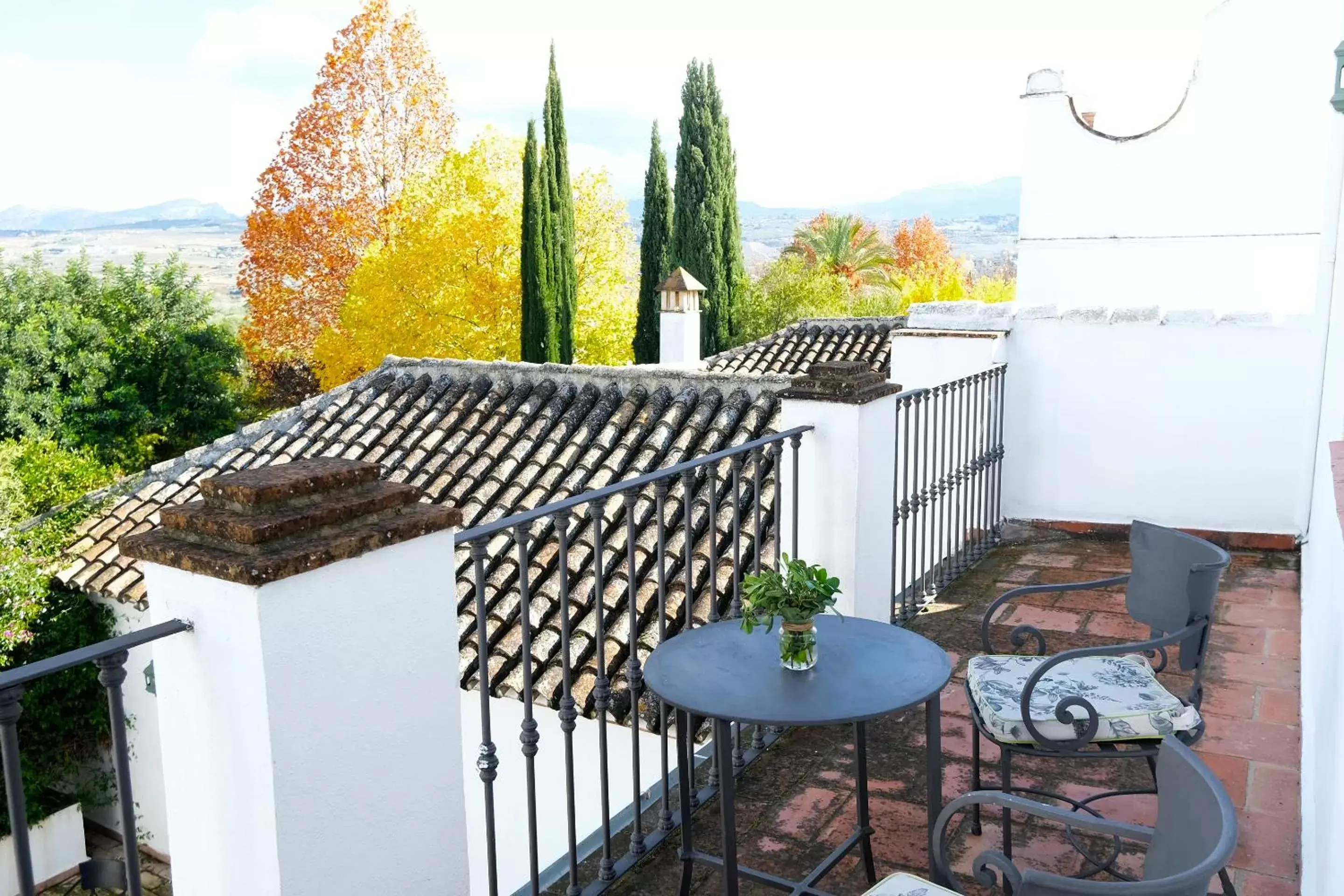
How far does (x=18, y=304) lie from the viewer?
20.3 m

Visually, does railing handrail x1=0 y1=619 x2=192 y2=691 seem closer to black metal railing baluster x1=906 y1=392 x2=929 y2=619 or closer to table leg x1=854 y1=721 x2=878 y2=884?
table leg x1=854 y1=721 x2=878 y2=884

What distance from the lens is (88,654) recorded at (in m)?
1.49

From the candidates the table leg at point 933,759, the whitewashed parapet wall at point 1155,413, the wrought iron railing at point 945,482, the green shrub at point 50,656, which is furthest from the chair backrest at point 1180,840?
the green shrub at point 50,656

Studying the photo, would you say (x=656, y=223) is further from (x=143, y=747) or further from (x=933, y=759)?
(x=933, y=759)

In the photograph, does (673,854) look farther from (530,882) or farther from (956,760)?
(956,760)

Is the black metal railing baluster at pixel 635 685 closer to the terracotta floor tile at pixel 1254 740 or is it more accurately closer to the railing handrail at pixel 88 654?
the railing handrail at pixel 88 654

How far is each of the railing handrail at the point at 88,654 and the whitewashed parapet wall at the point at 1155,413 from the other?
520cm

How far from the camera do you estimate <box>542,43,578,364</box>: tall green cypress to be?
67.6ft

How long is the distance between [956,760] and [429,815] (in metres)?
1.93

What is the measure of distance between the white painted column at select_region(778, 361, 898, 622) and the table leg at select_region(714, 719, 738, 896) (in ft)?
4.72

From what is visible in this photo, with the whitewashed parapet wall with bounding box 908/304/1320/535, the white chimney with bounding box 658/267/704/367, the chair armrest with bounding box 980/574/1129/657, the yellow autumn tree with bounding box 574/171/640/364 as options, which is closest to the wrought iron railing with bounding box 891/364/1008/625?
the whitewashed parapet wall with bounding box 908/304/1320/535

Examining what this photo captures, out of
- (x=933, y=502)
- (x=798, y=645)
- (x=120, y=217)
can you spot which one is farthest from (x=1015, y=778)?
(x=120, y=217)

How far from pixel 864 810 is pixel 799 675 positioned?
0.56m

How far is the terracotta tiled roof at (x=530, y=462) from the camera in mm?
5438
